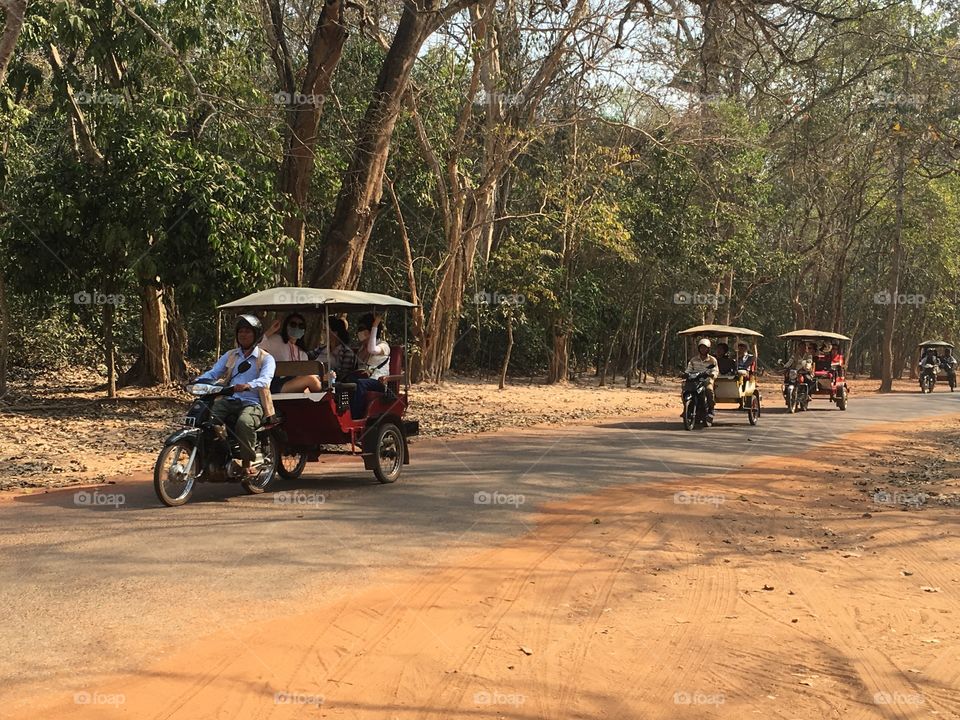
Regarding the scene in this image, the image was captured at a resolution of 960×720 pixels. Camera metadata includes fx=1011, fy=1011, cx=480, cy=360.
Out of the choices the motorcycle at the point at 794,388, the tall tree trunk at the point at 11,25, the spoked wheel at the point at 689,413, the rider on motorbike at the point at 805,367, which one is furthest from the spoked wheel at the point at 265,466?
the rider on motorbike at the point at 805,367

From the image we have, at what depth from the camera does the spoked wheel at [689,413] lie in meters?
18.6

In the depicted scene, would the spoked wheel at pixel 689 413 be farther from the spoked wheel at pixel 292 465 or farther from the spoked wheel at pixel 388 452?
the spoked wheel at pixel 292 465

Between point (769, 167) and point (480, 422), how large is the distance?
23.7 meters

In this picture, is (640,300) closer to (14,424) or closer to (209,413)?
(14,424)

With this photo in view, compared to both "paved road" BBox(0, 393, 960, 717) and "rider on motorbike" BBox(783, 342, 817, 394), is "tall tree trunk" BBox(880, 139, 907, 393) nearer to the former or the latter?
"rider on motorbike" BBox(783, 342, 817, 394)

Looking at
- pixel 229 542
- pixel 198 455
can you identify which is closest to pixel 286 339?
pixel 198 455

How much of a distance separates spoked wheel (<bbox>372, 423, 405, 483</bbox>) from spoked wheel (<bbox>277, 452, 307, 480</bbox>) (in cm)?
80

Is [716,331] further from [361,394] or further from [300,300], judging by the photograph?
[300,300]

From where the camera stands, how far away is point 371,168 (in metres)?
18.9

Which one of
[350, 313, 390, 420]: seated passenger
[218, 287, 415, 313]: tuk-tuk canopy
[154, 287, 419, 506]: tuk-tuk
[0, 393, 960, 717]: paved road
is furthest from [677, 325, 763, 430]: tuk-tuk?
[218, 287, 415, 313]: tuk-tuk canopy

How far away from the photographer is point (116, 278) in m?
18.9

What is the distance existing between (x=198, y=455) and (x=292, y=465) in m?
2.46

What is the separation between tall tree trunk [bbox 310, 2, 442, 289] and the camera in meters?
18.6

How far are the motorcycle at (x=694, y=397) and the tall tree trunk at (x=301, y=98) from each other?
7773 mm
